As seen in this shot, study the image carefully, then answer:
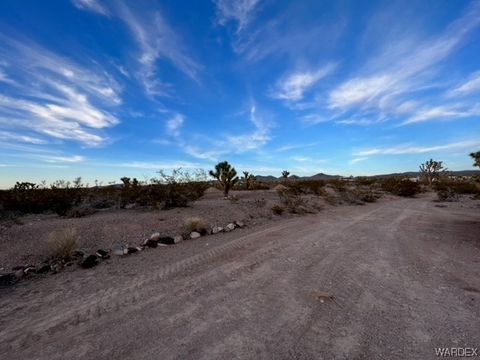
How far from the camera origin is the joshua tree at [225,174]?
22312 millimetres

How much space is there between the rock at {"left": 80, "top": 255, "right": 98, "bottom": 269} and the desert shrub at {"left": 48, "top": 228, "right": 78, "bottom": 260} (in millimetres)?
556

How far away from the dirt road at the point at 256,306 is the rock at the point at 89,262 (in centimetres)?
46

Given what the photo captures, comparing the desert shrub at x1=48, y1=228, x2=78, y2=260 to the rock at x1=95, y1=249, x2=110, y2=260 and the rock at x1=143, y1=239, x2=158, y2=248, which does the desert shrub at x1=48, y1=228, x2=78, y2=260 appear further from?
the rock at x1=143, y1=239, x2=158, y2=248

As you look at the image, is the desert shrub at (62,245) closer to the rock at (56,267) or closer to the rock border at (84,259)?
the rock border at (84,259)

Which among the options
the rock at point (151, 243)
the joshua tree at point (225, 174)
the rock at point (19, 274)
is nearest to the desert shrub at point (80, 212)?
the rock at point (151, 243)

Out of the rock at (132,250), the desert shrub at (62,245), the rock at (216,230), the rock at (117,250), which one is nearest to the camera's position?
the desert shrub at (62,245)

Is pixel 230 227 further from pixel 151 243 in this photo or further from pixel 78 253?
pixel 78 253

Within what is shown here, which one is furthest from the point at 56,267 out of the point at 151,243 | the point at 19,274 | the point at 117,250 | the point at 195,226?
the point at 195,226

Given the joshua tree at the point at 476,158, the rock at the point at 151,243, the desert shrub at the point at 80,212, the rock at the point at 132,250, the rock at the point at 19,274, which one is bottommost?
the rock at the point at 19,274

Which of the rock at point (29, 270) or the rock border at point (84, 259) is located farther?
the rock at point (29, 270)

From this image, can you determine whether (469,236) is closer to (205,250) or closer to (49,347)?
(205,250)

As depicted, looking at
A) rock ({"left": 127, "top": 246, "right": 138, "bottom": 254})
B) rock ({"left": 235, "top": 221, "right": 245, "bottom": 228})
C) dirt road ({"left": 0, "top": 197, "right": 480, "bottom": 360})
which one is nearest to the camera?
dirt road ({"left": 0, "top": 197, "right": 480, "bottom": 360})

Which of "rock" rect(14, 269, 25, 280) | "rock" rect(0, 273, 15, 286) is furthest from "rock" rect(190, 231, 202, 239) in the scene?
"rock" rect(0, 273, 15, 286)

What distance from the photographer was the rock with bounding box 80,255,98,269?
7.04 meters
